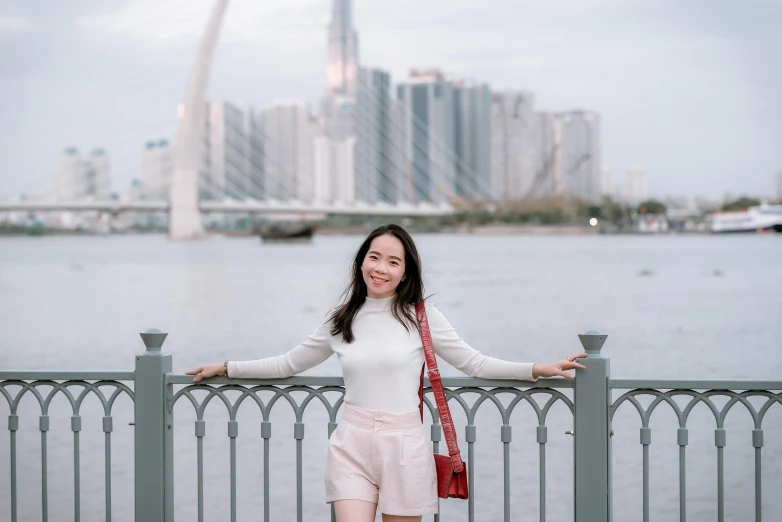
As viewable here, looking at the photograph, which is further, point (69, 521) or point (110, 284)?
point (110, 284)

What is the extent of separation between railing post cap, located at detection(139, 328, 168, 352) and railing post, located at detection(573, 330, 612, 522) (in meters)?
1.51

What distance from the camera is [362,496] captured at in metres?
3.16

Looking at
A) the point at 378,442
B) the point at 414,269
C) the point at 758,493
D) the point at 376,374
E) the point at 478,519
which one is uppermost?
the point at 414,269

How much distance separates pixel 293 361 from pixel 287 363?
34 mm

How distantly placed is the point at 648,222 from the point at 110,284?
90.2m

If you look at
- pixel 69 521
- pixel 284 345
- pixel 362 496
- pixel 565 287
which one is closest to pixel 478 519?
pixel 69 521

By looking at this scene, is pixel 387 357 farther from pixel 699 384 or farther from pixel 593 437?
pixel 699 384

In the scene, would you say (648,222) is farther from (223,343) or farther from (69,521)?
(69,521)

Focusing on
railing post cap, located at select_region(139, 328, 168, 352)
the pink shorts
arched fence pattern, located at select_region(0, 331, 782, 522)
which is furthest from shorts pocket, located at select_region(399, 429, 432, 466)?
railing post cap, located at select_region(139, 328, 168, 352)

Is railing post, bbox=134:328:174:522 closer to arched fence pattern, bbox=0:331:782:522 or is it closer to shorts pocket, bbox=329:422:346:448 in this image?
arched fence pattern, bbox=0:331:782:522

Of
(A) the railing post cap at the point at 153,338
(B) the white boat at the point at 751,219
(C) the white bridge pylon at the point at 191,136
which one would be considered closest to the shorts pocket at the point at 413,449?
(A) the railing post cap at the point at 153,338

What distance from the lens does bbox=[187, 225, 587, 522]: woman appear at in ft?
10.3

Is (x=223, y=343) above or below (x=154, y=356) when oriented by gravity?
below

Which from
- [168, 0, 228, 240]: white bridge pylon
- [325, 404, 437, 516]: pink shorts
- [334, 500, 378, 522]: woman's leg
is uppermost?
[168, 0, 228, 240]: white bridge pylon
